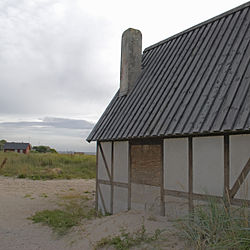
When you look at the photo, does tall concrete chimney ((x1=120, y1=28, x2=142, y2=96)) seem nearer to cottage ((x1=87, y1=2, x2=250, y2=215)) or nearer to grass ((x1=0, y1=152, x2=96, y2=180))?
cottage ((x1=87, y1=2, x2=250, y2=215))

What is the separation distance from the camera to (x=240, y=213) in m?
4.63

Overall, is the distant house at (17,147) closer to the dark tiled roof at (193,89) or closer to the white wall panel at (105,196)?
the white wall panel at (105,196)

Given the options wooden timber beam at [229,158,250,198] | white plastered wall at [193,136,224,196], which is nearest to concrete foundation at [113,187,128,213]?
white plastered wall at [193,136,224,196]

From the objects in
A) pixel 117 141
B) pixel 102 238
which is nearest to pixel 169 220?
pixel 102 238

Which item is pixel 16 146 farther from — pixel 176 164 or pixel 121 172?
pixel 176 164

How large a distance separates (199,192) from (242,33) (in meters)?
3.69

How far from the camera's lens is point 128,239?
518 cm

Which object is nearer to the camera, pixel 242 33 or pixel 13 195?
pixel 242 33

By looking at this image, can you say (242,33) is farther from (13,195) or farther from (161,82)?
(13,195)

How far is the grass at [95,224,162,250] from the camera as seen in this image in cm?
501

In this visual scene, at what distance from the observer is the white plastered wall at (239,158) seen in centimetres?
497

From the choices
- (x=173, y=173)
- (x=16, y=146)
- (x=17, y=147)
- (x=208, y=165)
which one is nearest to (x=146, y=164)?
(x=173, y=173)

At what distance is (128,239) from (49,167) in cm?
1897

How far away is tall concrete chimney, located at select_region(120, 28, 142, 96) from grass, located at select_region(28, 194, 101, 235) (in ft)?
12.9
